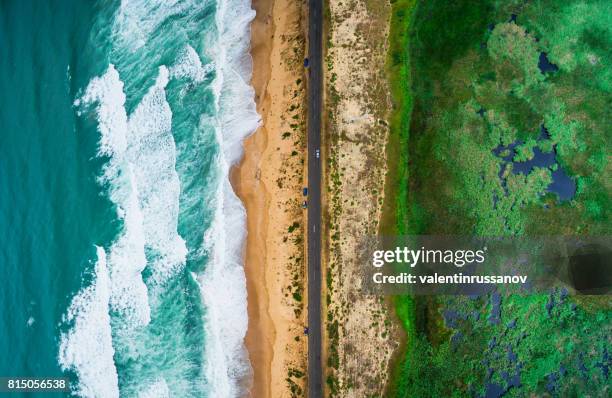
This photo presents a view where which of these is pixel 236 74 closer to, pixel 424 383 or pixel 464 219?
pixel 464 219

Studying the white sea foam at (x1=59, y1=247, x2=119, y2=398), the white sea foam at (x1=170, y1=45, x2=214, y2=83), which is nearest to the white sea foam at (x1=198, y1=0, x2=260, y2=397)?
the white sea foam at (x1=170, y1=45, x2=214, y2=83)

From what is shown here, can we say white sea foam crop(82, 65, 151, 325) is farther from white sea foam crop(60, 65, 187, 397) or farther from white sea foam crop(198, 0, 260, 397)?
white sea foam crop(198, 0, 260, 397)

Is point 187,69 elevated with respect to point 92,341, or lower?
elevated

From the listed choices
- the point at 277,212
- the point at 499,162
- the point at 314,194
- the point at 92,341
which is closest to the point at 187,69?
the point at 277,212

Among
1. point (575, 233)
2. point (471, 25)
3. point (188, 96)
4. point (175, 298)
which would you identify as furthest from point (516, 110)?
point (175, 298)

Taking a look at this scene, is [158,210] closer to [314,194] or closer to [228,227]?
[228,227]

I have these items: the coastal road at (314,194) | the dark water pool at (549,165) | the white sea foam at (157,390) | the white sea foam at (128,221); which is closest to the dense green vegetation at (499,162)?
the dark water pool at (549,165)

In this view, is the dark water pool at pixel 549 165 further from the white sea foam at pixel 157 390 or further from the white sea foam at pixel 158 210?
the white sea foam at pixel 157 390
